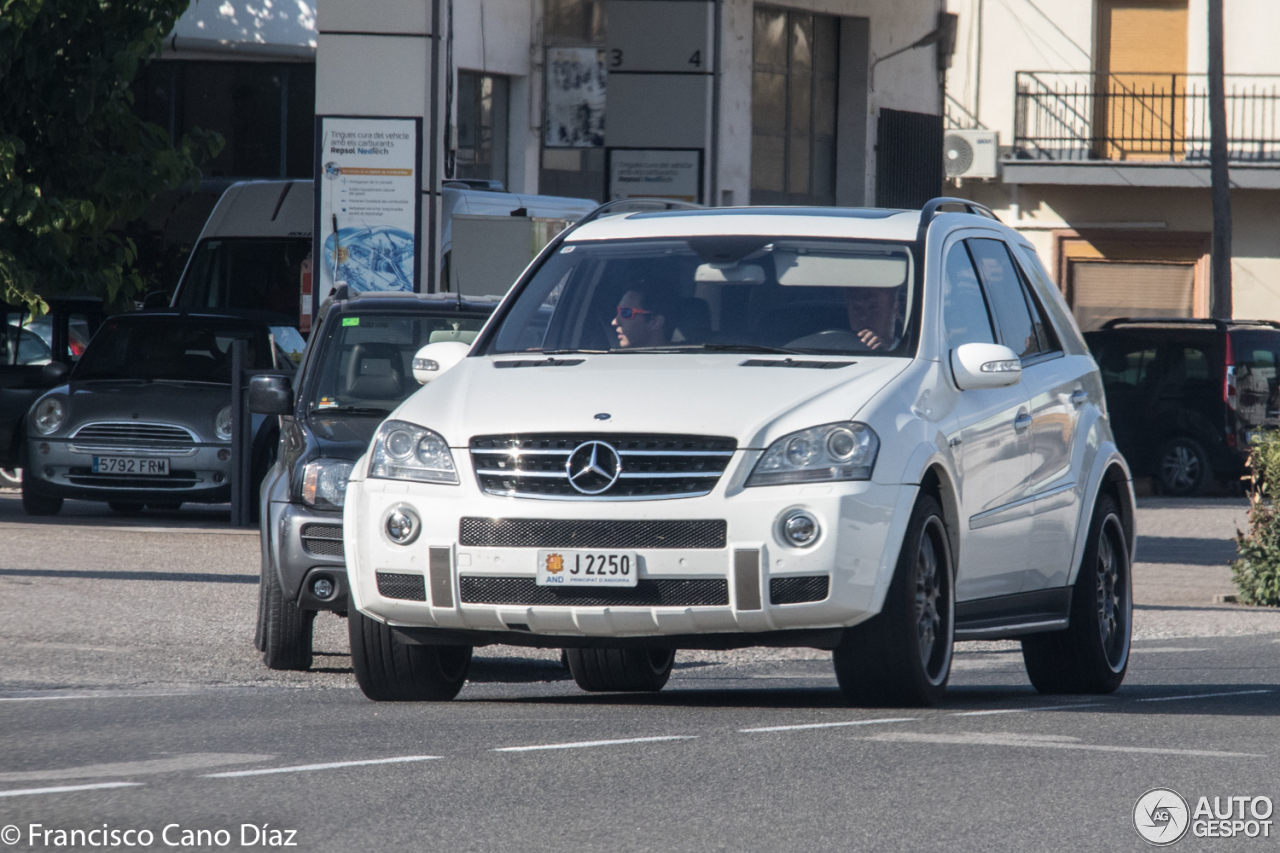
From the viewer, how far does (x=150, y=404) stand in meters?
17.9

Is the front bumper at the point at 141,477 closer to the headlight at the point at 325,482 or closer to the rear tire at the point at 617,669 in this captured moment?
the headlight at the point at 325,482

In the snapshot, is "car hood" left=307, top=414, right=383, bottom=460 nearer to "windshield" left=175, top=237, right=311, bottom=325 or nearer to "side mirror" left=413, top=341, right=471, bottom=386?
"side mirror" left=413, top=341, right=471, bottom=386

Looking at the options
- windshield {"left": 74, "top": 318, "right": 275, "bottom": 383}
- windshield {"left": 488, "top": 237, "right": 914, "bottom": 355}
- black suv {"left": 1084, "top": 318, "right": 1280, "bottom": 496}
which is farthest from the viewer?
black suv {"left": 1084, "top": 318, "right": 1280, "bottom": 496}

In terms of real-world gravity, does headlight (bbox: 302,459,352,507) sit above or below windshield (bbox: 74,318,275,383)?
below

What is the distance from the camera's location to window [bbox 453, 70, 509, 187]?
28.6m

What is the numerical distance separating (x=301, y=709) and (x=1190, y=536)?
14.6m

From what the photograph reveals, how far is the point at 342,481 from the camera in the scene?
9688mm

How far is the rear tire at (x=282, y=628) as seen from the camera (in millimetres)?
9992

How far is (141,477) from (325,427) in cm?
790

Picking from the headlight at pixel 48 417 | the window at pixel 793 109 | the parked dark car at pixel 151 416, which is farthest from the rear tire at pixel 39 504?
the window at pixel 793 109

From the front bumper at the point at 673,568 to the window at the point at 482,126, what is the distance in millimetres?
21177

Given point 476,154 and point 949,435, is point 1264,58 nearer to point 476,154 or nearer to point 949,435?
point 476,154

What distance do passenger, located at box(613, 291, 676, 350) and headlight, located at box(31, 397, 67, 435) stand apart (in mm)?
10673

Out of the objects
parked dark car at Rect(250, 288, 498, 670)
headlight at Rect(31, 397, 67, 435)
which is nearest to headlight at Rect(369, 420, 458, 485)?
parked dark car at Rect(250, 288, 498, 670)
